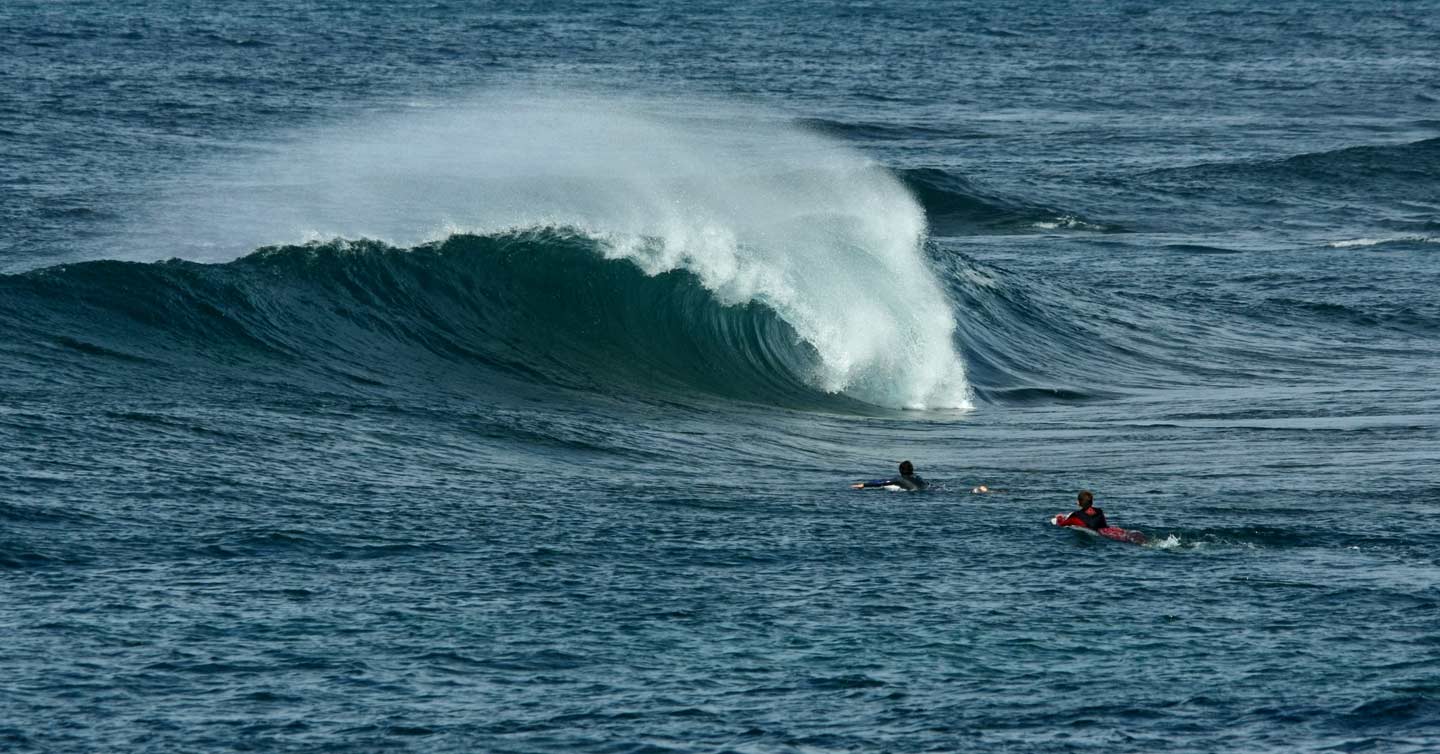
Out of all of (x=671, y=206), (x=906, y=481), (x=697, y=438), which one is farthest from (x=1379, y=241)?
(x=906, y=481)

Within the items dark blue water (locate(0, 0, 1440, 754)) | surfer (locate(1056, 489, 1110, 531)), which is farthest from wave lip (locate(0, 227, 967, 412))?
surfer (locate(1056, 489, 1110, 531))

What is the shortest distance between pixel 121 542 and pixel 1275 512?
10966 mm

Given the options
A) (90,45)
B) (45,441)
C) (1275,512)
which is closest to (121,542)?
(45,441)

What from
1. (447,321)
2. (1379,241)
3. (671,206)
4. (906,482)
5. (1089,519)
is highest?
(1379,241)

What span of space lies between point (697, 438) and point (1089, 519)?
7.15 metres

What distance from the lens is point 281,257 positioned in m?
28.5

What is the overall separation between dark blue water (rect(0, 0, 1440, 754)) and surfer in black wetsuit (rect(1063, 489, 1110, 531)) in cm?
17

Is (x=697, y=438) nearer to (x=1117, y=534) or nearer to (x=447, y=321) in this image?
(x=447, y=321)

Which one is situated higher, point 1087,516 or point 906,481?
point 906,481

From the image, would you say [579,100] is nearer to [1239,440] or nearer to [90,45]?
[90,45]

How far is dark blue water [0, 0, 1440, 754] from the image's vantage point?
13914 millimetres

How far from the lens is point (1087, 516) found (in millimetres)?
17953

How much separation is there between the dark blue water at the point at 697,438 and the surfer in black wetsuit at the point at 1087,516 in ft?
0.56

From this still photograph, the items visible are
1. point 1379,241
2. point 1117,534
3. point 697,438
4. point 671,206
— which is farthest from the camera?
point 1379,241
